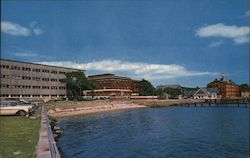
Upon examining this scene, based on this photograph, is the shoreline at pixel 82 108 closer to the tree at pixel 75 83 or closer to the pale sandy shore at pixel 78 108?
the pale sandy shore at pixel 78 108

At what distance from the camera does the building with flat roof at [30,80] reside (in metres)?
93.2

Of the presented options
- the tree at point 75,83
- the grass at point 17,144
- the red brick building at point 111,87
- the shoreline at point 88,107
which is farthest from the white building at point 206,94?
the grass at point 17,144

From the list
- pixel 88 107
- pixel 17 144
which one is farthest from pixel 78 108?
pixel 17 144

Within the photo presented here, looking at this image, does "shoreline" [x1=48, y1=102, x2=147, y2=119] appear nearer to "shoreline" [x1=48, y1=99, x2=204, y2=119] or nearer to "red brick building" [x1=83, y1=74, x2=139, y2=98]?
"shoreline" [x1=48, y1=99, x2=204, y2=119]

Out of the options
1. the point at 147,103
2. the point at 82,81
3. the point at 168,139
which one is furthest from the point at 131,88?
the point at 168,139

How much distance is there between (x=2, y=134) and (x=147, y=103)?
376 feet

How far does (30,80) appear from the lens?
10156cm

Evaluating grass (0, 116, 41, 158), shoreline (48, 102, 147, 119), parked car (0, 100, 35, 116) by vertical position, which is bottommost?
shoreline (48, 102, 147, 119)

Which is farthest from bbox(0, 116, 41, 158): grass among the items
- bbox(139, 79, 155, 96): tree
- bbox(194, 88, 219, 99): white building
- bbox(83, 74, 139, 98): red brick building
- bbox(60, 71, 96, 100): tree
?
bbox(194, 88, 219, 99): white building

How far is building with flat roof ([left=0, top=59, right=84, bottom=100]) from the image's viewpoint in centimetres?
9325

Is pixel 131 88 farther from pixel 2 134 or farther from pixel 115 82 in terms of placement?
pixel 2 134

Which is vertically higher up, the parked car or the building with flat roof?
the building with flat roof

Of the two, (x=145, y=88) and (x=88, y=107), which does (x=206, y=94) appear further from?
(x=88, y=107)

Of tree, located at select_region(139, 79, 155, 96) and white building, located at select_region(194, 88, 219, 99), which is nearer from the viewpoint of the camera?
tree, located at select_region(139, 79, 155, 96)
